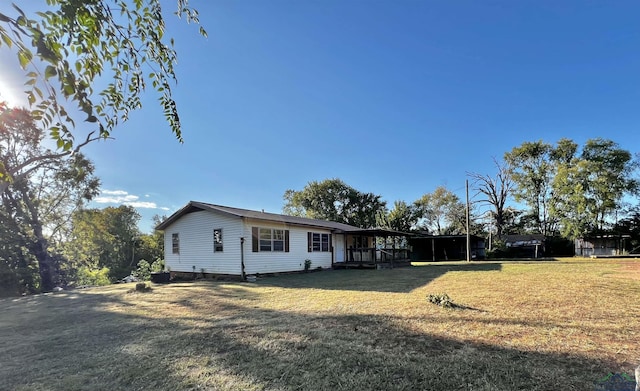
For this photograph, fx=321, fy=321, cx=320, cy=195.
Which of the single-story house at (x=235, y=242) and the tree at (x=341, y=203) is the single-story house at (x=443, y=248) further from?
the single-story house at (x=235, y=242)

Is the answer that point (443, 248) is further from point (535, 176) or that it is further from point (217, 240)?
point (217, 240)

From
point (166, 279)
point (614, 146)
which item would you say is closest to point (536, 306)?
point (166, 279)

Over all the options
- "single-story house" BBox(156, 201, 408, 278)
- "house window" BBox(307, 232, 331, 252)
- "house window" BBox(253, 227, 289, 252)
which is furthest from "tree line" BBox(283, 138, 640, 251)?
"house window" BBox(253, 227, 289, 252)

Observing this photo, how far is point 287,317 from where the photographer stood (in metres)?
6.05

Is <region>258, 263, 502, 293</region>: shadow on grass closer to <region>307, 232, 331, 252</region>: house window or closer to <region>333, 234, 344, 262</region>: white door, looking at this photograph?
<region>307, 232, 331, 252</region>: house window

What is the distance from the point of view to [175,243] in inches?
648

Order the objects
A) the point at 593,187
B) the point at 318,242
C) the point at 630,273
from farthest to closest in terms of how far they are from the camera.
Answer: the point at 593,187 < the point at 318,242 < the point at 630,273

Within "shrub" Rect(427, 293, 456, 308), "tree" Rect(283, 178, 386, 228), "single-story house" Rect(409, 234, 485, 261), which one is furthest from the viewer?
"tree" Rect(283, 178, 386, 228)

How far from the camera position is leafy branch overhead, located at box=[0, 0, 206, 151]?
140 centimetres

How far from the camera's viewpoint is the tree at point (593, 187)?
30.9 m

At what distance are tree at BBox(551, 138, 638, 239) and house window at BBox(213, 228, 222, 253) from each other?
33628 millimetres

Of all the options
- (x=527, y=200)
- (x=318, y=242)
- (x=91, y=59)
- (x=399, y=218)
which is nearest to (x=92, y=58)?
(x=91, y=59)

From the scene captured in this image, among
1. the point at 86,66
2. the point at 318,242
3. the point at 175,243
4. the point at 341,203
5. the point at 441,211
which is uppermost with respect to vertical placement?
the point at 341,203

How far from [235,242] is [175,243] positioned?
4.59 metres
